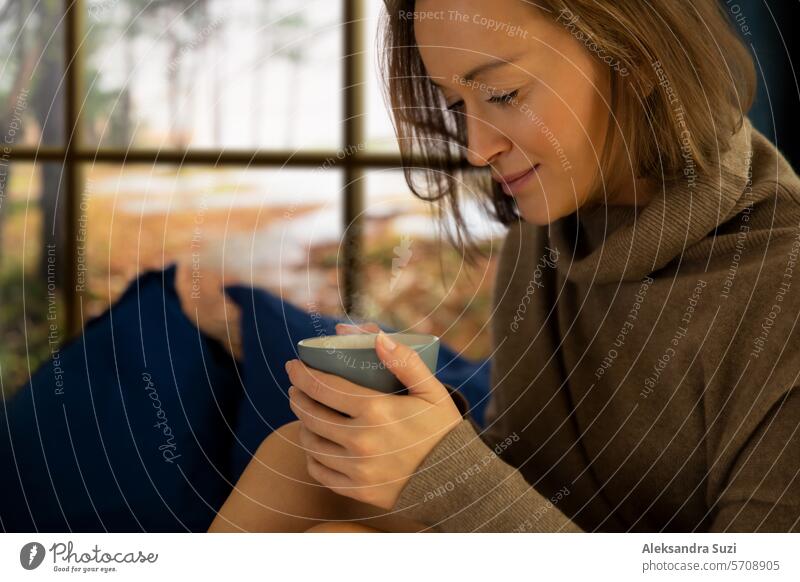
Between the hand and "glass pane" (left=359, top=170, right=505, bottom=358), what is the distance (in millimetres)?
296

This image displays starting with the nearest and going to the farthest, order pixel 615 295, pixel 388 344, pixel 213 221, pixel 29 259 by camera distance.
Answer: pixel 388 344 → pixel 615 295 → pixel 213 221 → pixel 29 259

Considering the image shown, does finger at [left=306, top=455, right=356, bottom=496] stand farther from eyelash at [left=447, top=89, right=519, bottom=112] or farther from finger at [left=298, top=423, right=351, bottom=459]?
eyelash at [left=447, top=89, right=519, bottom=112]

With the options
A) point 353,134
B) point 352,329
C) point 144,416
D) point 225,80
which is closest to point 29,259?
point 225,80

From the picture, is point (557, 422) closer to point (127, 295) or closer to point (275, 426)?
point (275, 426)

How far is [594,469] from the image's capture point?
52 cm

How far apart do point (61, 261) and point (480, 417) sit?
704mm

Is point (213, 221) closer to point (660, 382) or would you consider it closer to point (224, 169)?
point (224, 169)

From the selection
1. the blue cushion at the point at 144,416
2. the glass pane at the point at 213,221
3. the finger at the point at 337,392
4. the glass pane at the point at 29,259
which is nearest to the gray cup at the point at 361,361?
the finger at the point at 337,392

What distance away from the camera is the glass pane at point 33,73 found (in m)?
0.83

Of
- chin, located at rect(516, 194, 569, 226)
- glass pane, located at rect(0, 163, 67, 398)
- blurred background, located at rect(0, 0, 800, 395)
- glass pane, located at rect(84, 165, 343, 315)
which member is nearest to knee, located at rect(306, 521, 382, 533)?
chin, located at rect(516, 194, 569, 226)

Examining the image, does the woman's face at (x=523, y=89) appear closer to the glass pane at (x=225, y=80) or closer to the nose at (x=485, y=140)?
the nose at (x=485, y=140)

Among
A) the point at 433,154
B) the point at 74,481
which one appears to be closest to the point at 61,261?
the point at 74,481

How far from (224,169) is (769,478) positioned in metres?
0.92

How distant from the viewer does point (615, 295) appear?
1.65 ft
